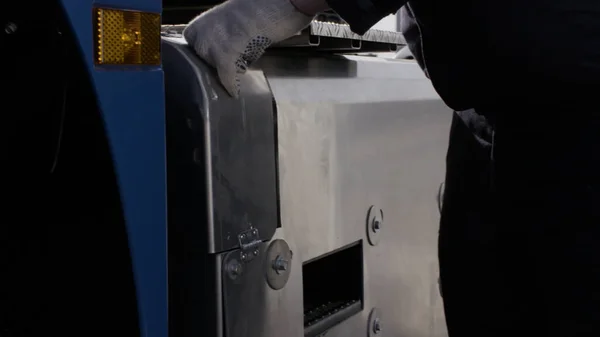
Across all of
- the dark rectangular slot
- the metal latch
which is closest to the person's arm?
the metal latch

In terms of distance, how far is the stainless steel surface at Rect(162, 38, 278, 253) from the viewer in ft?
4.21

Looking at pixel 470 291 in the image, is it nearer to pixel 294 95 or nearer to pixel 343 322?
pixel 343 322

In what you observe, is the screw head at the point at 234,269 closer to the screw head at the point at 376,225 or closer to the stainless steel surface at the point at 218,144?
the stainless steel surface at the point at 218,144

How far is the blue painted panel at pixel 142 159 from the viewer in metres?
1.08

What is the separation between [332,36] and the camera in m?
1.58

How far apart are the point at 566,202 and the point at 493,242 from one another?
0.25m

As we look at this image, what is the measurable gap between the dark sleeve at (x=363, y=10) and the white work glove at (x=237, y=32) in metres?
0.10

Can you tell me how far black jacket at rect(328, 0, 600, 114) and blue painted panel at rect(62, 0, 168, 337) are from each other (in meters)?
0.35

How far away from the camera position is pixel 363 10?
1.28 m

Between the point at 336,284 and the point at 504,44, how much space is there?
69 centimetres

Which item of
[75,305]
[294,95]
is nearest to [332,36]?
[294,95]

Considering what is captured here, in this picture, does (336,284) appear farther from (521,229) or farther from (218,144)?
(218,144)

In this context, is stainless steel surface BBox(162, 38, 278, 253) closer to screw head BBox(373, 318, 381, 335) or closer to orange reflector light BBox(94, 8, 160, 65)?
orange reflector light BBox(94, 8, 160, 65)

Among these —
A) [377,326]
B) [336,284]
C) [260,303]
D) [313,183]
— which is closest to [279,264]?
[260,303]
